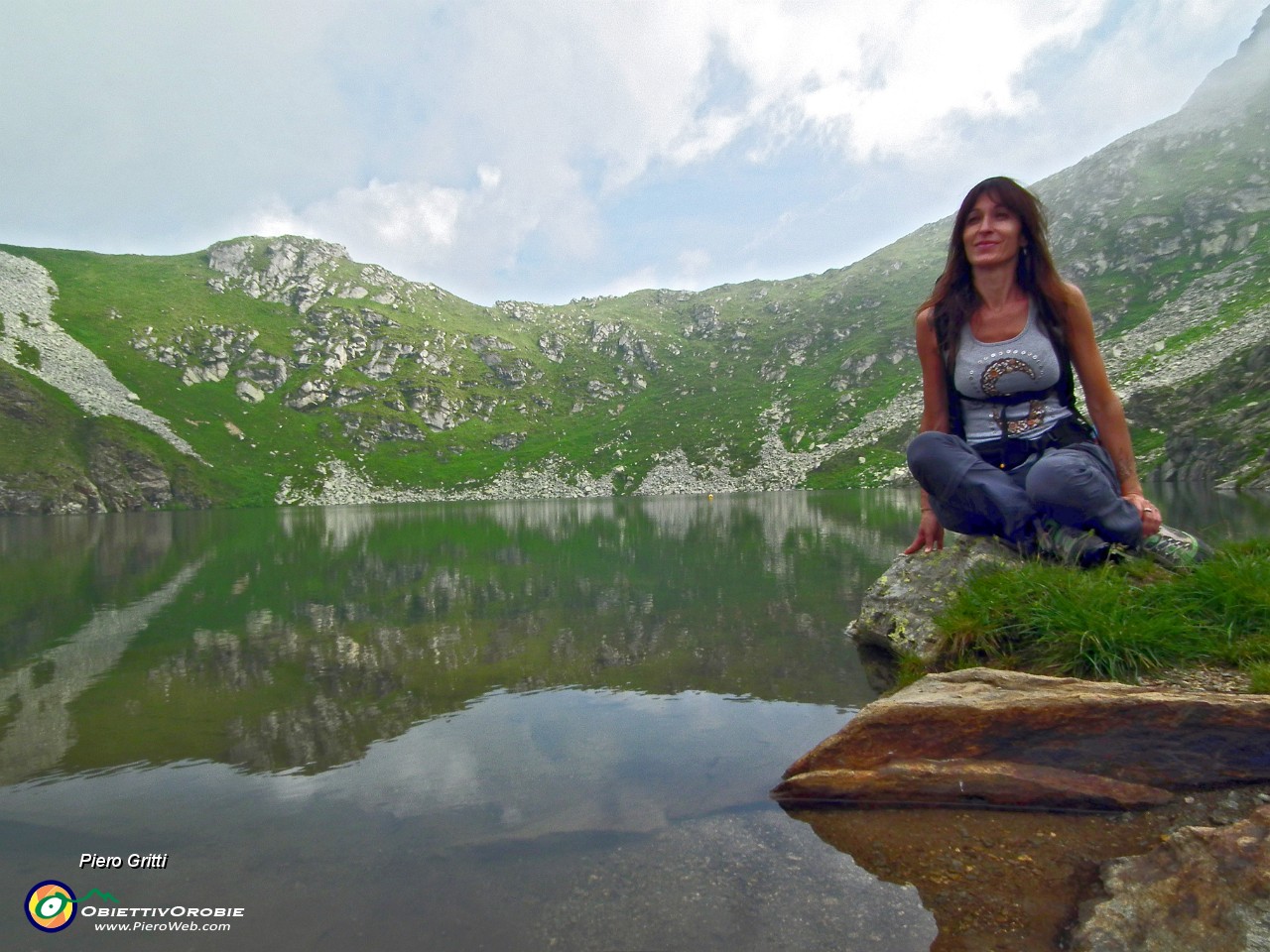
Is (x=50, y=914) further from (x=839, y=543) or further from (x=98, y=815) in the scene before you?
(x=839, y=543)

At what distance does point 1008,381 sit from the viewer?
6043 mm

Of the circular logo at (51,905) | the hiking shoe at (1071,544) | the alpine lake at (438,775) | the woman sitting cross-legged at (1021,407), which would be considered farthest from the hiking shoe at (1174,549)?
the circular logo at (51,905)

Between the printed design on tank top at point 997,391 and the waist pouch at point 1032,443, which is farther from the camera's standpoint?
the waist pouch at point 1032,443

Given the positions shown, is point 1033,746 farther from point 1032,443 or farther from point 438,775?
point 438,775

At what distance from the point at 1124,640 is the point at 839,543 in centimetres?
2116

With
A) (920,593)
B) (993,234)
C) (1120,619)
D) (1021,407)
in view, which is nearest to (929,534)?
(920,593)

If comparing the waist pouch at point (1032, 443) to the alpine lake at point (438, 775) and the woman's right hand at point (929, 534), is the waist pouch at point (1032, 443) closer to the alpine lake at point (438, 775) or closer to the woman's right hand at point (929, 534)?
the woman's right hand at point (929, 534)

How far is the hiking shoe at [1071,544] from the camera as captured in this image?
5.83 m

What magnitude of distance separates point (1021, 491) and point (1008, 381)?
1142 mm

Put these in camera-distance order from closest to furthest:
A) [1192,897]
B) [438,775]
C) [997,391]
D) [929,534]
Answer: [1192,897], [438,775], [997,391], [929,534]

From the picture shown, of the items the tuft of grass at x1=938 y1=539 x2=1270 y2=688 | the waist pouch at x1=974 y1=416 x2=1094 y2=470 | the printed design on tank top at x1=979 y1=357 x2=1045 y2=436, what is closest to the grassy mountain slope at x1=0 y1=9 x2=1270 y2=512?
the waist pouch at x1=974 y1=416 x2=1094 y2=470

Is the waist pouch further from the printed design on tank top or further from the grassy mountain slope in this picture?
the grassy mountain slope

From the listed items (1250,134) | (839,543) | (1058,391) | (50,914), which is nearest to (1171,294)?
(1250,134)

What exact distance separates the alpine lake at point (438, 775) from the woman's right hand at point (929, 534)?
183cm
